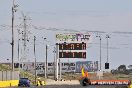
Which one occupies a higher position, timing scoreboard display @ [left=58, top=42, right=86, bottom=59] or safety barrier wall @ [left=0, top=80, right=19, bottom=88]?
timing scoreboard display @ [left=58, top=42, right=86, bottom=59]

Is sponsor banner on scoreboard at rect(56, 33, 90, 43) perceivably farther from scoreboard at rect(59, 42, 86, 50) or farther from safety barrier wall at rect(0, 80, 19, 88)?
safety barrier wall at rect(0, 80, 19, 88)

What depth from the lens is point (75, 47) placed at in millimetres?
96312

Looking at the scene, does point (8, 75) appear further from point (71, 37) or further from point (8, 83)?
point (71, 37)

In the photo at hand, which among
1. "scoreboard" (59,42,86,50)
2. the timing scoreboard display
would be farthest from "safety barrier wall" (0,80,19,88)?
"scoreboard" (59,42,86,50)

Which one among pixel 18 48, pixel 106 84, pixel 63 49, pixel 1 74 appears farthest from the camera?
pixel 18 48

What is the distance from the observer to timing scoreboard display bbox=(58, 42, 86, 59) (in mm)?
95375

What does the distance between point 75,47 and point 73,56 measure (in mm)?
1674

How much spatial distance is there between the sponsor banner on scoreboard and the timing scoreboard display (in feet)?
8.33

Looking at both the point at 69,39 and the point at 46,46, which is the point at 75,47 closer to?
the point at 69,39

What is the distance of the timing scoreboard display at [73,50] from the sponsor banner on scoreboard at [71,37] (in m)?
2.54

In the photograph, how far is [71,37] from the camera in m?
103

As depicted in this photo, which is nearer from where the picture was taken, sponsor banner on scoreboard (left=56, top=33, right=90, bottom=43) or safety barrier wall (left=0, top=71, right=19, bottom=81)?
safety barrier wall (left=0, top=71, right=19, bottom=81)

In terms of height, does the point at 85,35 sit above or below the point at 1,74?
above

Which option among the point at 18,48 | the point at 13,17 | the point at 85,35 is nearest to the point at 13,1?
the point at 13,17
